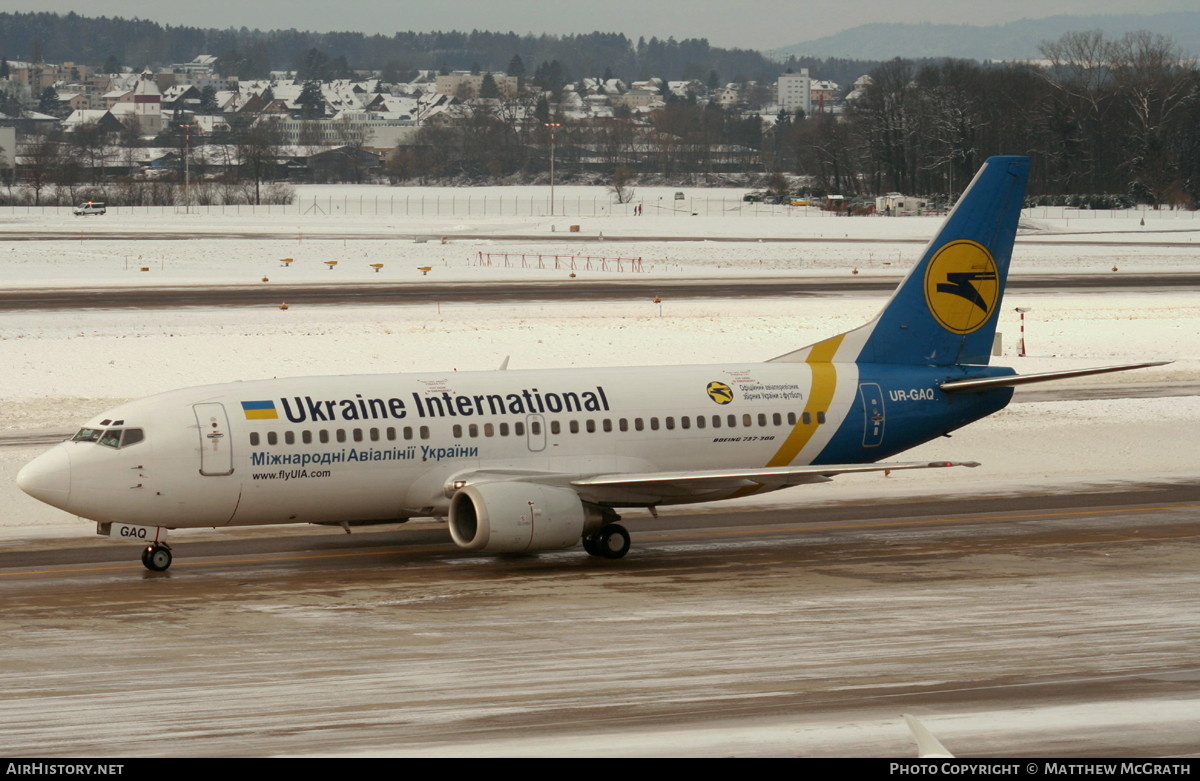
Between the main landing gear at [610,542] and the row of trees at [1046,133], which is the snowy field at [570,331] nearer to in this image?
the main landing gear at [610,542]

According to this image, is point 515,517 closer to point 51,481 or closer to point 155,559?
point 155,559

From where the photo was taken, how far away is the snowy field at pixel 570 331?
4200 cm

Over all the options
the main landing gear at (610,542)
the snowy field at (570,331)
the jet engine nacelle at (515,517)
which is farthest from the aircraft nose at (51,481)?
the main landing gear at (610,542)

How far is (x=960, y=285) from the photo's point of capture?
113 feet

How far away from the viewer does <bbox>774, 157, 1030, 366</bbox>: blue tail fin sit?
111 ft

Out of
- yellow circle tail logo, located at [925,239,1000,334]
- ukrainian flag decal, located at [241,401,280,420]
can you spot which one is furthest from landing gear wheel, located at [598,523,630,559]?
yellow circle tail logo, located at [925,239,1000,334]

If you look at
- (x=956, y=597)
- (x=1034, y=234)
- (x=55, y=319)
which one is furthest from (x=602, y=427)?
(x=1034, y=234)

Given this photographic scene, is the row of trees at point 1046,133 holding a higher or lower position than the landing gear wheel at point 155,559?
higher

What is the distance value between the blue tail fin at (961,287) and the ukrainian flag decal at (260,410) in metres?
11.3

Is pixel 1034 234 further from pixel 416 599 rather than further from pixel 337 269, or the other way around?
pixel 416 599

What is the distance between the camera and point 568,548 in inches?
1153

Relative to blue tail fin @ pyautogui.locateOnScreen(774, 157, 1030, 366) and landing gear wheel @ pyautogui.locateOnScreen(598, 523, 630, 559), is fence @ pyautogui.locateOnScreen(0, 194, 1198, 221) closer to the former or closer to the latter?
blue tail fin @ pyautogui.locateOnScreen(774, 157, 1030, 366)

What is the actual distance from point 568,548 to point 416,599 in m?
3.90

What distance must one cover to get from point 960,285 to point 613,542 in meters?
10.4
